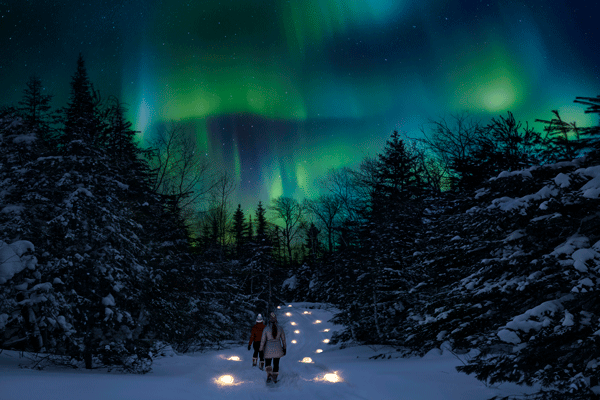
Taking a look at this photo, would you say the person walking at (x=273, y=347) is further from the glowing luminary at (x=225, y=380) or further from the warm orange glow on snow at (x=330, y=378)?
the warm orange glow on snow at (x=330, y=378)

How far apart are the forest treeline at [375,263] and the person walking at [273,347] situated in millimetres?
3511

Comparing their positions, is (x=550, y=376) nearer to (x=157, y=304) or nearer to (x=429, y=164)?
(x=157, y=304)

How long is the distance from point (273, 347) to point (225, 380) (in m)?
1.59

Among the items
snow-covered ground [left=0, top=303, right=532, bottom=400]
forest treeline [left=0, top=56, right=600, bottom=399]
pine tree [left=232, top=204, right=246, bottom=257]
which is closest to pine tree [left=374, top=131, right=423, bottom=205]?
forest treeline [left=0, top=56, right=600, bottom=399]

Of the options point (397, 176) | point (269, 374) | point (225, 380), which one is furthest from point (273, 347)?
point (397, 176)

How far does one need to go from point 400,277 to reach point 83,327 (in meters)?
12.5

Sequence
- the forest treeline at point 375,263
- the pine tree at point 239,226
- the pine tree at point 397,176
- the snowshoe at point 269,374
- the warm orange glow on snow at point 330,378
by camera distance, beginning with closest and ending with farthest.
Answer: the forest treeline at point 375,263 < the warm orange glow on snow at point 330,378 < the snowshoe at point 269,374 < the pine tree at point 397,176 < the pine tree at point 239,226

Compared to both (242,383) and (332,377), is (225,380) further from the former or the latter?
(332,377)

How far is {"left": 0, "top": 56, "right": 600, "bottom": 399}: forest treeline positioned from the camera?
4.30m

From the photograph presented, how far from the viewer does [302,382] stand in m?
8.95

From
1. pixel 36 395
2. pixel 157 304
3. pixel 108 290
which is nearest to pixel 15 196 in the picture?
pixel 108 290

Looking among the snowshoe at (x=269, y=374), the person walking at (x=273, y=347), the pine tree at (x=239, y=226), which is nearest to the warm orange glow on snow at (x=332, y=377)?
the person walking at (x=273, y=347)

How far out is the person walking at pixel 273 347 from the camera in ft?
30.7

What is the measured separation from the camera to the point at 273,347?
31.0 ft
